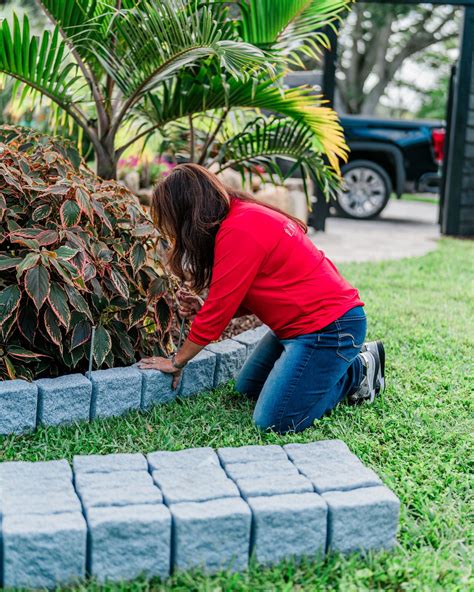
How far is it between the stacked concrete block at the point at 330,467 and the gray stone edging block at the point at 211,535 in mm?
299

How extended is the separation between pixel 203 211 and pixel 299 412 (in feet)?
2.99

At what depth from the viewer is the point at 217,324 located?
3.44 meters

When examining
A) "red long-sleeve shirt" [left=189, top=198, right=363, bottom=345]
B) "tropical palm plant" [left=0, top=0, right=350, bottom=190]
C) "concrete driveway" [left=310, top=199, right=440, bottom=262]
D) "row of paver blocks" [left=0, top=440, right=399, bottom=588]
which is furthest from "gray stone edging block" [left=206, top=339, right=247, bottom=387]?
"concrete driveway" [left=310, top=199, right=440, bottom=262]

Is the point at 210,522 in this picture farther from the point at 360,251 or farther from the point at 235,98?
the point at 360,251

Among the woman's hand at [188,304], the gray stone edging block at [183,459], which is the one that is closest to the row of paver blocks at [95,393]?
the woman's hand at [188,304]

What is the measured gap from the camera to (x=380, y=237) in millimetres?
10023

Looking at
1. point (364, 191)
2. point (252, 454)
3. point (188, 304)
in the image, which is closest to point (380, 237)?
point (364, 191)

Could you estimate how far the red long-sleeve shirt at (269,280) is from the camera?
3420 millimetres

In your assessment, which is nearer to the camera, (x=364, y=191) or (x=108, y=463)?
(x=108, y=463)

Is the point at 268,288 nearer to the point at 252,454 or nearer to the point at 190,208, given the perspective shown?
the point at 190,208

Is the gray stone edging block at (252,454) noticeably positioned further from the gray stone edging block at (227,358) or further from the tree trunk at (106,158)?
the tree trunk at (106,158)

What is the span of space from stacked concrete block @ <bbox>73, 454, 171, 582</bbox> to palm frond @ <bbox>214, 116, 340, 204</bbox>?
286 cm

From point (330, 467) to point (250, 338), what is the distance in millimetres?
1551

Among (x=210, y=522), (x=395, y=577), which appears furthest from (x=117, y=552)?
(x=395, y=577)
